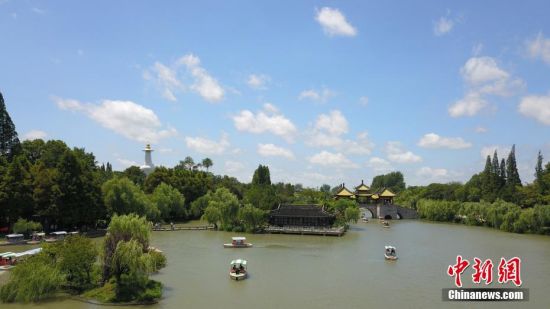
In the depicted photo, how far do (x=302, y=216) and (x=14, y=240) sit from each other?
29.7 metres

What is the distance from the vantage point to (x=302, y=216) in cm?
5069

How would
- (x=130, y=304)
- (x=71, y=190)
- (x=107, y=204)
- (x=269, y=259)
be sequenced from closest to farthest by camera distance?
(x=130, y=304)
(x=269, y=259)
(x=71, y=190)
(x=107, y=204)

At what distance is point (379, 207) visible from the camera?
77500 mm

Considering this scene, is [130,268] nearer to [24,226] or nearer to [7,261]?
[7,261]

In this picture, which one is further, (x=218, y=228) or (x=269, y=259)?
(x=218, y=228)

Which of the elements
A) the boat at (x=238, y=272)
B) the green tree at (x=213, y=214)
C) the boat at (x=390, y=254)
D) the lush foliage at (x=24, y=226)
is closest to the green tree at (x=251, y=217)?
the green tree at (x=213, y=214)

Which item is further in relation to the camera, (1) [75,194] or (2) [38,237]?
(1) [75,194]

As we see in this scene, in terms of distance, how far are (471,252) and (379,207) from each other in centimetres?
4089

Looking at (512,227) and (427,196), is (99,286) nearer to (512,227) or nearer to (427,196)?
(512,227)

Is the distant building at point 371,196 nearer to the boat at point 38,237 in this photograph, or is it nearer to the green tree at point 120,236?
the boat at point 38,237

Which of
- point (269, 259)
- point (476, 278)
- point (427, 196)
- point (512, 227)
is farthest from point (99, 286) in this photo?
point (427, 196)

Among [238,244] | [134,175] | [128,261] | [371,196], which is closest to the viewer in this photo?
[128,261]

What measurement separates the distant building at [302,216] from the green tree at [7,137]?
32172 millimetres

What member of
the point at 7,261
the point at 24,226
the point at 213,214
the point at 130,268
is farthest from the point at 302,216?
the point at 130,268
